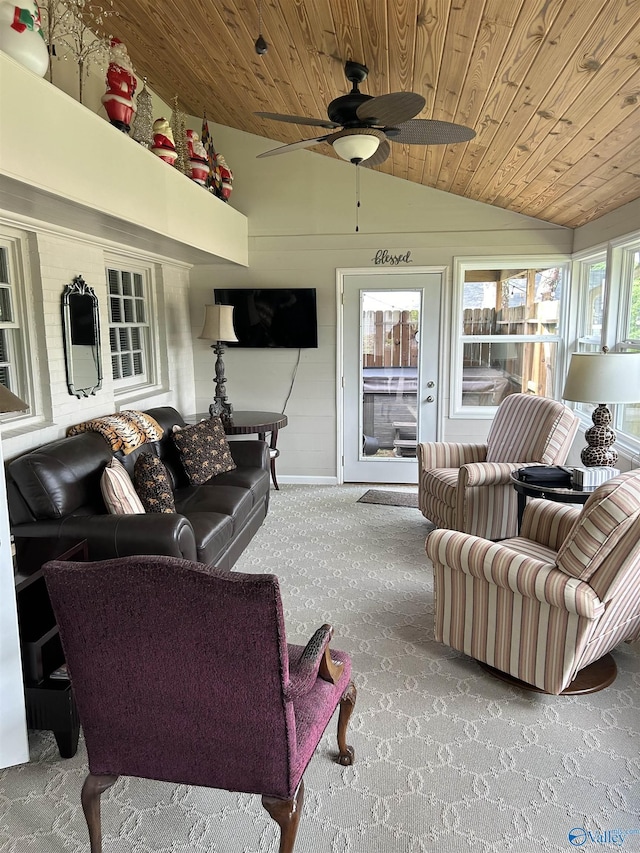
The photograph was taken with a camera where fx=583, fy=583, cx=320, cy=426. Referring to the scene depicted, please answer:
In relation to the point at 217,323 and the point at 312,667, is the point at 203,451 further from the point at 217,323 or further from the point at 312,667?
the point at 312,667

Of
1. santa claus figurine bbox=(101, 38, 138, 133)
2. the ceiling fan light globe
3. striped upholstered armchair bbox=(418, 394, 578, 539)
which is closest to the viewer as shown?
the ceiling fan light globe

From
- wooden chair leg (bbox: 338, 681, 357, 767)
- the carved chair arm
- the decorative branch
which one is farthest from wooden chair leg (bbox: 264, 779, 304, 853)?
the decorative branch

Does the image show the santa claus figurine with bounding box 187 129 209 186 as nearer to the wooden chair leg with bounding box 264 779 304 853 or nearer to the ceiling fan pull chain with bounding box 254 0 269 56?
the ceiling fan pull chain with bounding box 254 0 269 56

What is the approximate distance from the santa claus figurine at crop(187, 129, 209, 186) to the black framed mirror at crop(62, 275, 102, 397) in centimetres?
124

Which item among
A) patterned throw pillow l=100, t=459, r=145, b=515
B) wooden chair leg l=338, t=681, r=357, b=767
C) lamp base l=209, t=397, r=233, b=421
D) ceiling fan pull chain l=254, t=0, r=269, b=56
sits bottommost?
wooden chair leg l=338, t=681, r=357, b=767

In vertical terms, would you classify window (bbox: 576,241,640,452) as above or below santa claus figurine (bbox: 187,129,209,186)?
below

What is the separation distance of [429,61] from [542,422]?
2.34 metres

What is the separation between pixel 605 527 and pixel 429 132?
5.94 ft

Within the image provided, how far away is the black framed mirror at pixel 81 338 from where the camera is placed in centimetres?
353

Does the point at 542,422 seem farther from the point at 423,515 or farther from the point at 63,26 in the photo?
the point at 63,26

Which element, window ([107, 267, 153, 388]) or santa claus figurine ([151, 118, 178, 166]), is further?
window ([107, 267, 153, 388])

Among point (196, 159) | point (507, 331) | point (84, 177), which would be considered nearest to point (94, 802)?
point (84, 177)

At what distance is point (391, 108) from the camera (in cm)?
228

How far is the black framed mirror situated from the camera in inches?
139
